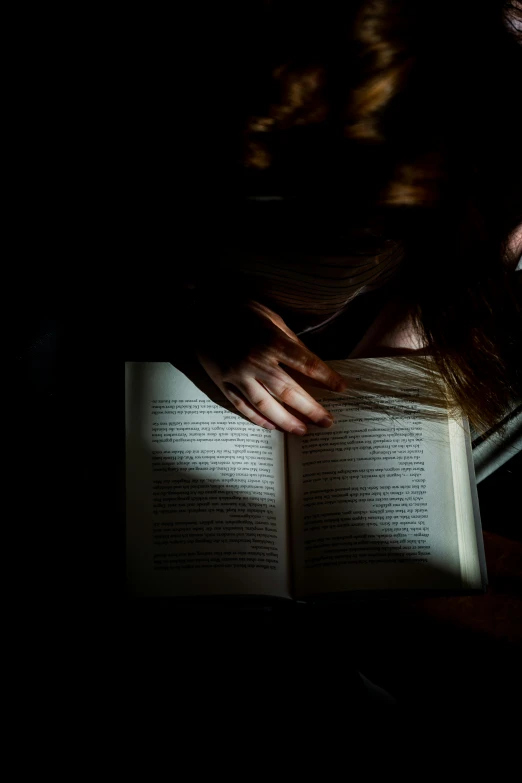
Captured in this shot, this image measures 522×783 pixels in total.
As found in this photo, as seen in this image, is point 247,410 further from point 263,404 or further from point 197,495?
point 197,495

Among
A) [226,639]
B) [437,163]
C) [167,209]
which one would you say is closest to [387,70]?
[437,163]

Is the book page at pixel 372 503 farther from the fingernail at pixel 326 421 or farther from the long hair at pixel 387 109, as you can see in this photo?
the long hair at pixel 387 109

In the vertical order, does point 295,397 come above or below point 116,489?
above

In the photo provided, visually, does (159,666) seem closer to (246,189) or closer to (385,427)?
(385,427)

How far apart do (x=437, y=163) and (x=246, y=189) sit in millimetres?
207

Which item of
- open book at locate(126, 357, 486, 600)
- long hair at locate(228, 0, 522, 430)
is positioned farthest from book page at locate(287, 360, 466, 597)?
long hair at locate(228, 0, 522, 430)

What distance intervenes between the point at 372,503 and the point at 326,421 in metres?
0.12

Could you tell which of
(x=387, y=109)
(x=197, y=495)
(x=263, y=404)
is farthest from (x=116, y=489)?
(x=387, y=109)

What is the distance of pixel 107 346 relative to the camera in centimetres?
97

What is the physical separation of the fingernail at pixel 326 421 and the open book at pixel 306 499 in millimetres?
10

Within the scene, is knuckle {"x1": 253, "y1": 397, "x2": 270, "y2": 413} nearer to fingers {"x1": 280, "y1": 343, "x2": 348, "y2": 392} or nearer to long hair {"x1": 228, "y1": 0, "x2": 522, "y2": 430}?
fingers {"x1": 280, "y1": 343, "x2": 348, "y2": 392}

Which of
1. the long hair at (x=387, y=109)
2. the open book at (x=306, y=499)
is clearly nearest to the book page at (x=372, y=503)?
the open book at (x=306, y=499)

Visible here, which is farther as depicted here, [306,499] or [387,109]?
[306,499]

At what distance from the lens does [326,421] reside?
748 millimetres
